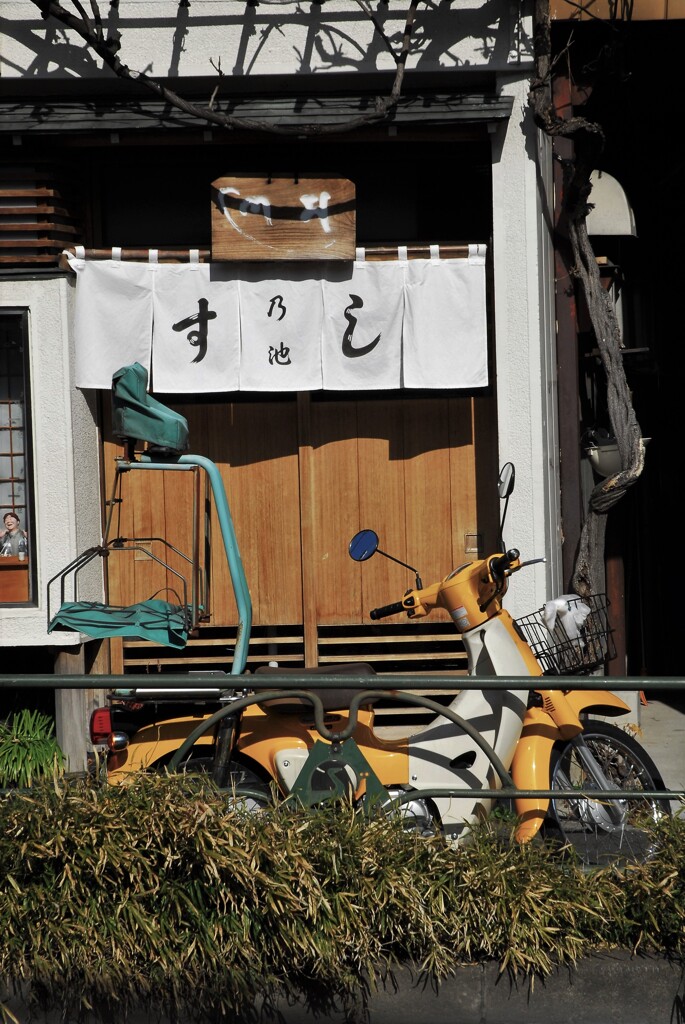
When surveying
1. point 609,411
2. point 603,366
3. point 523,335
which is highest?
point 523,335

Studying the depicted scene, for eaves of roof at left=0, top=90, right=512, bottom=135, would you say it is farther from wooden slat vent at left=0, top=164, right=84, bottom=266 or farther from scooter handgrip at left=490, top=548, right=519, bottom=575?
scooter handgrip at left=490, top=548, right=519, bottom=575

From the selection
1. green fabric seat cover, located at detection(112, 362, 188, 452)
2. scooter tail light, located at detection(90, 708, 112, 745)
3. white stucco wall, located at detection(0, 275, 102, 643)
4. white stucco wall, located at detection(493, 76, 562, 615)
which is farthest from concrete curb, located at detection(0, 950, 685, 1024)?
white stucco wall, located at detection(0, 275, 102, 643)

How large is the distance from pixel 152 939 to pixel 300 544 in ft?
14.2

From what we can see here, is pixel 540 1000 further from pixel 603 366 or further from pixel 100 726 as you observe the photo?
pixel 603 366

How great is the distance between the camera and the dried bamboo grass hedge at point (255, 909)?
13.9 ft

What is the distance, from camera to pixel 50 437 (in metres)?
7.80

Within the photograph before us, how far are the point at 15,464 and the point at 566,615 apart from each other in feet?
14.6

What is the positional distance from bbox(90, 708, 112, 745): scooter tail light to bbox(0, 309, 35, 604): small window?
8.85ft

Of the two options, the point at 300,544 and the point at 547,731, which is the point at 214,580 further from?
the point at 547,731

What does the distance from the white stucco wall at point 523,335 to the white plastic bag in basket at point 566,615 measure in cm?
197

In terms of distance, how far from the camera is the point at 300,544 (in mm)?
8297

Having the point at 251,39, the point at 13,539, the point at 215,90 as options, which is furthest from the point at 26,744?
the point at 251,39

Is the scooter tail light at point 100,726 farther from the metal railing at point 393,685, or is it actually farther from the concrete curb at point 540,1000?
the concrete curb at point 540,1000

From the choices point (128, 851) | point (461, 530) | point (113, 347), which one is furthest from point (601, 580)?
point (128, 851)
